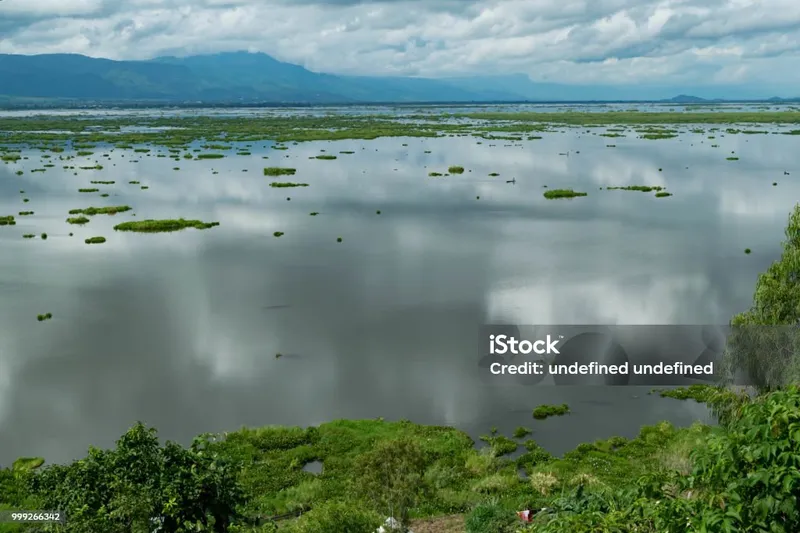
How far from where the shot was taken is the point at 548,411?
31.5 m

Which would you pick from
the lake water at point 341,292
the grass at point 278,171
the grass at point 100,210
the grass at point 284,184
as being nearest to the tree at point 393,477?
the lake water at point 341,292

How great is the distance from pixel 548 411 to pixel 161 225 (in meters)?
52.3

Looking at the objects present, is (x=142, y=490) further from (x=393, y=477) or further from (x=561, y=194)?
(x=561, y=194)

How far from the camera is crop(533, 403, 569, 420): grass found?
3119 cm

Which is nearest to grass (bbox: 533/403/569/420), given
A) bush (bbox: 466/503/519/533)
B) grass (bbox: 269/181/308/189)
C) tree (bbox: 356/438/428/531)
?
bush (bbox: 466/503/519/533)

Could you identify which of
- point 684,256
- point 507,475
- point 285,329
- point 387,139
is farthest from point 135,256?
point 387,139

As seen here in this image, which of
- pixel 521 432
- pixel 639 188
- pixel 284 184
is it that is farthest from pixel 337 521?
pixel 639 188

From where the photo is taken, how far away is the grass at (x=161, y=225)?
6981 centimetres

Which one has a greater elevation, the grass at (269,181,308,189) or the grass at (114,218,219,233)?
the grass at (269,181,308,189)

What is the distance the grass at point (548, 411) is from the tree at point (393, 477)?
1151 centimetres

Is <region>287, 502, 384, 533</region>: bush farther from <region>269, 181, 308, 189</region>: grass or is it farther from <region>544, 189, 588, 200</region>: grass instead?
<region>269, 181, 308, 189</region>: grass

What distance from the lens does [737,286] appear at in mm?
48969

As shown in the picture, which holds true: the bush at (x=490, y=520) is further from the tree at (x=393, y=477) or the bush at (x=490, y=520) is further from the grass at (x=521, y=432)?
the grass at (x=521, y=432)

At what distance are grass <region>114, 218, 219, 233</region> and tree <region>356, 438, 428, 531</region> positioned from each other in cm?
5516
